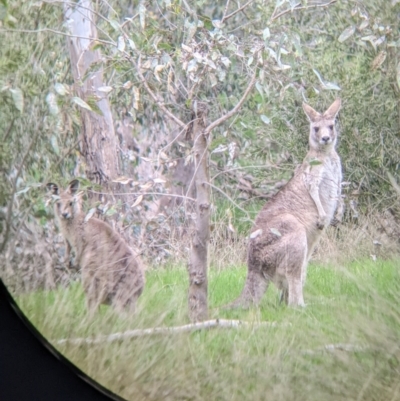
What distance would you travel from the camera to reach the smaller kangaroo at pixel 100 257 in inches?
87.7

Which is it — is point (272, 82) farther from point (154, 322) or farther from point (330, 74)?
point (154, 322)

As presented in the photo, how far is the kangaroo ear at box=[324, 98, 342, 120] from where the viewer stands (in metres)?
2.16

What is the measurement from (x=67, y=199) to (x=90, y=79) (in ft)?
1.20

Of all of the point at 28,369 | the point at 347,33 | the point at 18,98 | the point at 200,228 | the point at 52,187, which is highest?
the point at 347,33

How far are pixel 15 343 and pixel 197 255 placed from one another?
28.5 inches

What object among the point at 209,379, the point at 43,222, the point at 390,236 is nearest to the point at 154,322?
the point at 209,379

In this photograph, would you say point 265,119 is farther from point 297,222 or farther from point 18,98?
point 18,98

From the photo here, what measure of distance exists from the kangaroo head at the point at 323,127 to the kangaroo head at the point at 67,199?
2.33ft

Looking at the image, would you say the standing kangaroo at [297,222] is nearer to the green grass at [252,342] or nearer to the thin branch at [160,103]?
the green grass at [252,342]

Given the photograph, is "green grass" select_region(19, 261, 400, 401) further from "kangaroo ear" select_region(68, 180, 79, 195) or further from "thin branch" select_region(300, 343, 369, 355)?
"kangaroo ear" select_region(68, 180, 79, 195)

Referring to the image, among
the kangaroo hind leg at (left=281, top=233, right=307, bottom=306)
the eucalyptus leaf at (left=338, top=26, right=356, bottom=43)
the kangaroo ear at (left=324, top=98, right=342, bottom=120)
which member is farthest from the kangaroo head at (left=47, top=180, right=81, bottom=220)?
the eucalyptus leaf at (left=338, top=26, right=356, bottom=43)

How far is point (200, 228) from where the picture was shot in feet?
7.24

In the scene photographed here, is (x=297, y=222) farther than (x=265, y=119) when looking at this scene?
Yes

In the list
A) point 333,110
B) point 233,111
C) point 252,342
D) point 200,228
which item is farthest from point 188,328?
point 333,110
